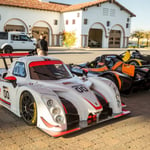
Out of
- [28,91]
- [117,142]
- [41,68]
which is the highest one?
[41,68]

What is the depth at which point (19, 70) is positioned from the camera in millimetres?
4758

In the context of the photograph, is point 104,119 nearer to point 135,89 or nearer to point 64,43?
point 135,89

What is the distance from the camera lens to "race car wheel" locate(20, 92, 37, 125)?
12.3ft

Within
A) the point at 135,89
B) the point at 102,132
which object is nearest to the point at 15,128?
the point at 102,132

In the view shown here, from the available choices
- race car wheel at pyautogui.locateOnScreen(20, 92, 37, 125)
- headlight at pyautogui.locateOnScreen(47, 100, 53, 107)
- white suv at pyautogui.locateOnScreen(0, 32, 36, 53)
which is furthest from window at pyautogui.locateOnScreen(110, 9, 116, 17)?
headlight at pyautogui.locateOnScreen(47, 100, 53, 107)

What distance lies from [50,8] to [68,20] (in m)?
3.73

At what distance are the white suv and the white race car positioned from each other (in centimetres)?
1467

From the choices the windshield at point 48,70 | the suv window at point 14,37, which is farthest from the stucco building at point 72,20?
the windshield at point 48,70

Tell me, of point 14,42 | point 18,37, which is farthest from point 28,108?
point 18,37

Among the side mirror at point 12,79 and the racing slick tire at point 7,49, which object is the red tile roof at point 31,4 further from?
the side mirror at point 12,79

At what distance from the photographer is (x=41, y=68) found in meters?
4.56

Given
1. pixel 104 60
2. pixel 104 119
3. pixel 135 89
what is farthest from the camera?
pixel 104 60

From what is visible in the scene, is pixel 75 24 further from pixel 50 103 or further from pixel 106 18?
pixel 50 103

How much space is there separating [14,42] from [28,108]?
53.9 feet
